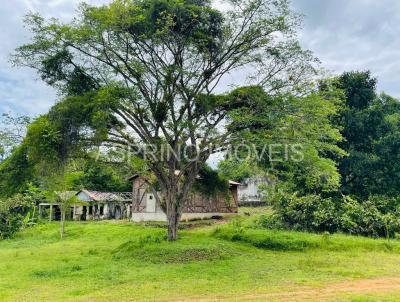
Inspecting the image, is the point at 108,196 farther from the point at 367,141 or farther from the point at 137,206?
the point at 367,141

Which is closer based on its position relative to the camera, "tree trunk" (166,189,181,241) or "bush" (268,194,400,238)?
"tree trunk" (166,189,181,241)

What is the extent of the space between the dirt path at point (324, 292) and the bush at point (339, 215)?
950 centimetres

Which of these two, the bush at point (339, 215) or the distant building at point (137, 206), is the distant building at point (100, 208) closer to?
the distant building at point (137, 206)

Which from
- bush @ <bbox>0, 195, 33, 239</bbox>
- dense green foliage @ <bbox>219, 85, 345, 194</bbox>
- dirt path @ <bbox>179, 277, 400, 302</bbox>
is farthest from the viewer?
bush @ <bbox>0, 195, 33, 239</bbox>

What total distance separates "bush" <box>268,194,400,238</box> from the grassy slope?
2.37 meters

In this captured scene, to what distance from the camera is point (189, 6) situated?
15.3 meters

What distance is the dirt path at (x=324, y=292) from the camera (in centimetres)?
869

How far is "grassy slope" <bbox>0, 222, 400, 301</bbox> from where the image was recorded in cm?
974

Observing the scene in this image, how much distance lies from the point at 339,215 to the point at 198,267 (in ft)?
33.8

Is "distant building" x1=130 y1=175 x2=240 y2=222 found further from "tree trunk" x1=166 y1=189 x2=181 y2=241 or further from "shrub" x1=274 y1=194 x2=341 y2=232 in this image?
"tree trunk" x1=166 y1=189 x2=181 y2=241

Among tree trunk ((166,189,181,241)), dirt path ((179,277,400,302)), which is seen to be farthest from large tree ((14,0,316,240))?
dirt path ((179,277,400,302))

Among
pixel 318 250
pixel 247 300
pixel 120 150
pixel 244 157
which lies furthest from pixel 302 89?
pixel 247 300

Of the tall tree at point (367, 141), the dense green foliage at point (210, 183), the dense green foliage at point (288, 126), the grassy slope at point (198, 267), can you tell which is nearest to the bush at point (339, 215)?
the grassy slope at point (198, 267)

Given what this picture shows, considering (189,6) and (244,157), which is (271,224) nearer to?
(244,157)
